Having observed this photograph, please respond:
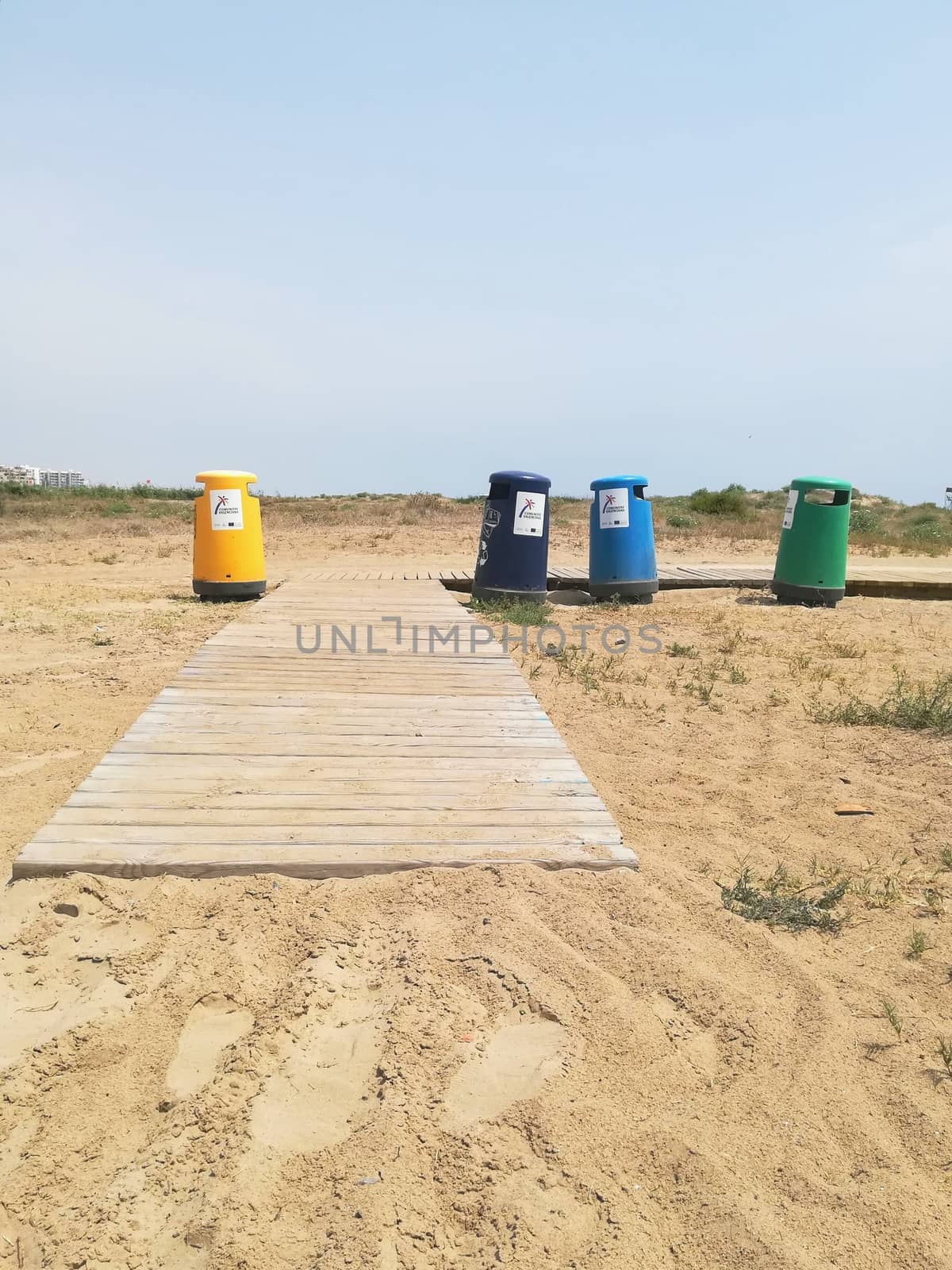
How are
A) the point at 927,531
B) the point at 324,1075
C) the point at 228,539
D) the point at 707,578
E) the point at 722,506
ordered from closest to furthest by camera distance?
the point at 324,1075, the point at 228,539, the point at 707,578, the point at 927,531, the point at 722,506

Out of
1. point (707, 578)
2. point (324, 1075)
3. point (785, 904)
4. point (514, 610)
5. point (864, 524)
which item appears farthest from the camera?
point (864, 524)

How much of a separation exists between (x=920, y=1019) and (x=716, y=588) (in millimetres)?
9020

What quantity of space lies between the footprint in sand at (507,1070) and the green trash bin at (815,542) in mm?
8292

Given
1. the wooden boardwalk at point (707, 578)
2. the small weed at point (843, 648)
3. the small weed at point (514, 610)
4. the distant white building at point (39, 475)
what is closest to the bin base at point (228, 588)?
the wooden boardwalk at point (707, 578)

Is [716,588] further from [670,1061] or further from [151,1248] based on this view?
[151,1248]

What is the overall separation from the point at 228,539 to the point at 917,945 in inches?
308

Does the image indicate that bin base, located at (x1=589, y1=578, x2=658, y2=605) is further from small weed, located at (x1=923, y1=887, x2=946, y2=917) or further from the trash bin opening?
small weed, located at (x1=923, y1=887, x2=946, y2=917)

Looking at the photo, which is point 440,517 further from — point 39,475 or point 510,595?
point 39,475

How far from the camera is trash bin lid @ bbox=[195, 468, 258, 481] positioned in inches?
340

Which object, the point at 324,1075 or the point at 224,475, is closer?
the point at 324,1075

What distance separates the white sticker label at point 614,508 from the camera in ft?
30.4

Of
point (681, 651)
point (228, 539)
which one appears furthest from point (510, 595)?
point (228, 539)

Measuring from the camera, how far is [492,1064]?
6.99 ft

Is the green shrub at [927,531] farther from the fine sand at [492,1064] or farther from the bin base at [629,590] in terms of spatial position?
the fine sand at [492,1064]
